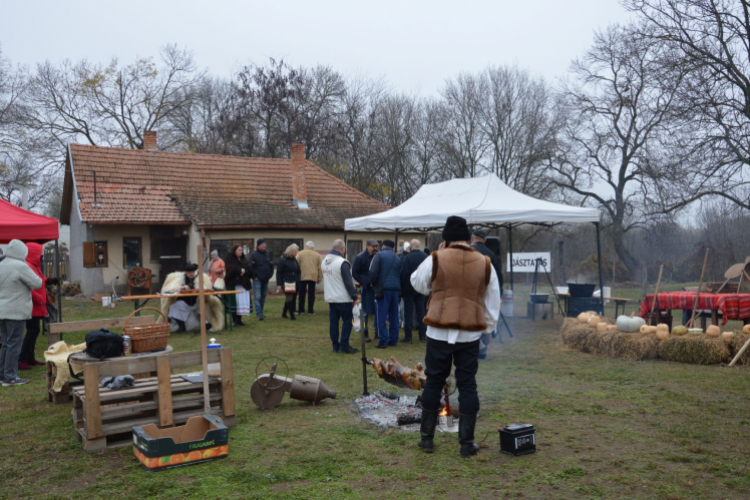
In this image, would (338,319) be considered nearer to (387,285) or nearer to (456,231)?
(387,285)

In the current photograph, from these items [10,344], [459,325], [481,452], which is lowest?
[481,452]

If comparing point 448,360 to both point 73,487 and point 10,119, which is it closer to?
point 73,487

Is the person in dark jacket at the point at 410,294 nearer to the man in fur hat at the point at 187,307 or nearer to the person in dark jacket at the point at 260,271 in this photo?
the man in fur hat at the point at 187,307

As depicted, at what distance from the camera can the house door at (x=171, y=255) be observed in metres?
20.1

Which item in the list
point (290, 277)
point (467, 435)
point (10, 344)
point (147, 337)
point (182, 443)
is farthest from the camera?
point (290, 277)

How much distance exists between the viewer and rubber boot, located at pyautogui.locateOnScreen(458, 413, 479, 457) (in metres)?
4.59

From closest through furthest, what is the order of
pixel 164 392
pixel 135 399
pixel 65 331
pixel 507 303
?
pixel 164 392 < pixel 135 399 < pixel 65 331 < pixel 507 303

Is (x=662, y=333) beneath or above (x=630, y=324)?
beneath

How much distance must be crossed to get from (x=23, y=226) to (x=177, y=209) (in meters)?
11.4

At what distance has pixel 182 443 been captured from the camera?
177 inches

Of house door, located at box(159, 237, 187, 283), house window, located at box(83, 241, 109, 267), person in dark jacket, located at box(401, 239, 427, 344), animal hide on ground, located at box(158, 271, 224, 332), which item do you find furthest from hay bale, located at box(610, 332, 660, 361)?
house window, located at box(83, 241, 109, 267)

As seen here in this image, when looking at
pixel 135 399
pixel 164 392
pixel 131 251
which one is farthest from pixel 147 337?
pixel 131 251

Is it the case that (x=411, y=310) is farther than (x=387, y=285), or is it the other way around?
(x=411, y=310)

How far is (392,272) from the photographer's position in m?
10.1
